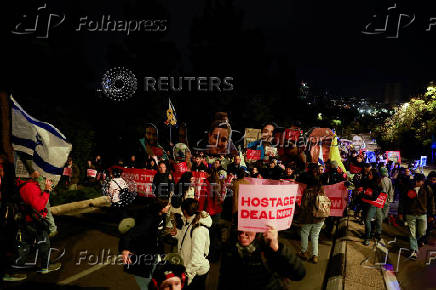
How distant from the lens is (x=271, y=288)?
8.45ft

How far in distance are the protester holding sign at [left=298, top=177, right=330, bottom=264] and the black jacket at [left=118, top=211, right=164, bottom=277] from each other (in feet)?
12.4

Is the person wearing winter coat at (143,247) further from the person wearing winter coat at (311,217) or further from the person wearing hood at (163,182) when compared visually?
the person wearing winter coat at (311,217)

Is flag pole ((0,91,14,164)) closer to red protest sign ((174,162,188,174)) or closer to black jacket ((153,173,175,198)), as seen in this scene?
black jacket ((153,173,175,198))

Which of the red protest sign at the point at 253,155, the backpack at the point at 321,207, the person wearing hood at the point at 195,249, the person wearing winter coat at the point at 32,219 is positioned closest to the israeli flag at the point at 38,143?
the person wearing winter coat at the point at 32,219

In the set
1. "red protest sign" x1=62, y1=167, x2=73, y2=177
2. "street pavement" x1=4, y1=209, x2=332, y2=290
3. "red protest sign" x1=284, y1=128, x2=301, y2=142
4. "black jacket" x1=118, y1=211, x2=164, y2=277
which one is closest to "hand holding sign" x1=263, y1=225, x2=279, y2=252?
"black jacket" x1=118, y1=211, x2=164, y2=277

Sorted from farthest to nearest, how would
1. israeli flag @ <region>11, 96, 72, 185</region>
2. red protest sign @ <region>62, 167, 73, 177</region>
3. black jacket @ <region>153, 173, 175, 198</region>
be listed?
red protest sign @ <region>62, 167, 73, 177</region> < black jacket @ <region>153, 173, 175, 198</region> < israeli flag @ <region>11, 96, 72, 185</region>

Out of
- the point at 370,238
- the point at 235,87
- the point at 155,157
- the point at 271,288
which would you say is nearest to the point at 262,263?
the point at 271,288

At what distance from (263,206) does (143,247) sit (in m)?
1.52

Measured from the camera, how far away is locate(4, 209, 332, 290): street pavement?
536 cm

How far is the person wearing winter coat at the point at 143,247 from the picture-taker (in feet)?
11.4

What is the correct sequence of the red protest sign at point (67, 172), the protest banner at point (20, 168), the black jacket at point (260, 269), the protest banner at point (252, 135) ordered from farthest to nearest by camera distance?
the protest banner at point (252, 135) < the red protest sign at point (67, 172) < the protest banner at point (20, 168) < the black jacket at point (260, 269)

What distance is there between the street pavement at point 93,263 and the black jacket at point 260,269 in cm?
304

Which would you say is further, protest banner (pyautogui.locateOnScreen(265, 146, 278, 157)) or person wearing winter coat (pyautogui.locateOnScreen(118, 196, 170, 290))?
protest banner (pyautogui.locateOnScreen(265, 146, 278, 157))

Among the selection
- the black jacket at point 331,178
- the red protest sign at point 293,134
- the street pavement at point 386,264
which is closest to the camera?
the street pavement at point 386,264
